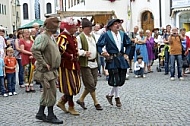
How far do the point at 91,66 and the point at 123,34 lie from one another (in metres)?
0.99

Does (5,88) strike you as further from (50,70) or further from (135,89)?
(50,70)

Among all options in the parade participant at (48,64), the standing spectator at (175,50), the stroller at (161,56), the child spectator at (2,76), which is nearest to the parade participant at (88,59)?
the parade participant at (48,64)

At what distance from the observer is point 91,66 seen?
332 inches

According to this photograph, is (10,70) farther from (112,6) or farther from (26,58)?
(112,6)

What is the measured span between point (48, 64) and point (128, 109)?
1989 mm

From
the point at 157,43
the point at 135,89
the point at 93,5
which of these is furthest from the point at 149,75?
the point at 93,5

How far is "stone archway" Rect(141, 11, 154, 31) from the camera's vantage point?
35344 mm

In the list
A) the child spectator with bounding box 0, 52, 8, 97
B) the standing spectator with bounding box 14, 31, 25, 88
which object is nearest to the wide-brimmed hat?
the child spectator with bounding box 0, 52, 8, 97

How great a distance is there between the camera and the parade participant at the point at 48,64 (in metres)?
7.35

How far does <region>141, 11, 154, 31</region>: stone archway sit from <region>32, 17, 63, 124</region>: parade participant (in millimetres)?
28191

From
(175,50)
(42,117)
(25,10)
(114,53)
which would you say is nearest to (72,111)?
(42,117)

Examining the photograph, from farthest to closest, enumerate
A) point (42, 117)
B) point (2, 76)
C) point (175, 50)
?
point (175, 50)
point (2, 76)
point (42, 117)

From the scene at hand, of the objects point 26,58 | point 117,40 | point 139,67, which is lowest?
point 139,67

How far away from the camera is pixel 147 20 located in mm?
35938
